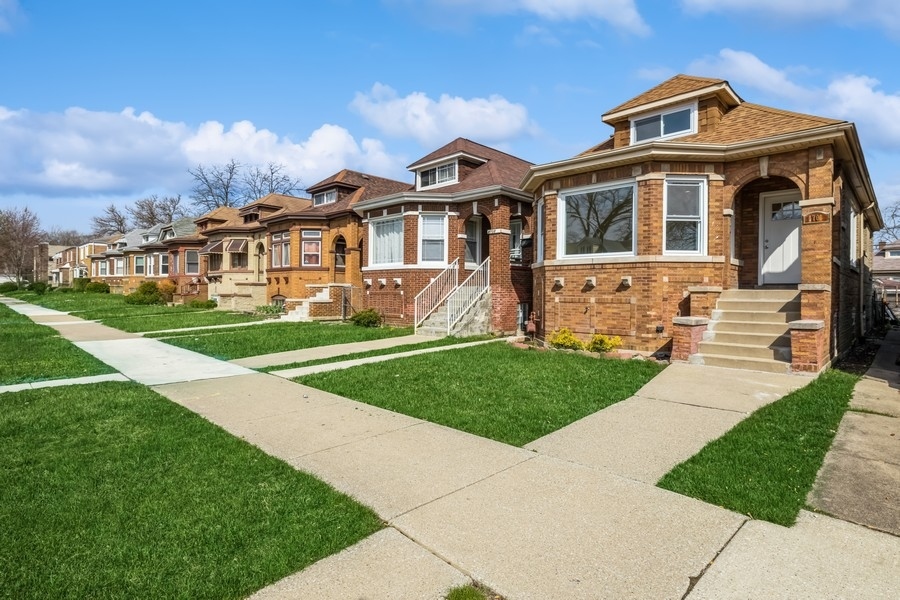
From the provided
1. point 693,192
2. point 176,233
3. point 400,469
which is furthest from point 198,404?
point 176,233

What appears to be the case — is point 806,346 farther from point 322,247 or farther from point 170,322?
point 170,322

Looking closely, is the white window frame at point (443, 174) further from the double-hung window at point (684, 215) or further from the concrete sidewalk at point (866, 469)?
the concrete sidewalk at point (866, 469)

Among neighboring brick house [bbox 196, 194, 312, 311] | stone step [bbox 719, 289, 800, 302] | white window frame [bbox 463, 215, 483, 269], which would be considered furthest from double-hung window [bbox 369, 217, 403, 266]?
stone step [bbox 719, 289, 800, 302]

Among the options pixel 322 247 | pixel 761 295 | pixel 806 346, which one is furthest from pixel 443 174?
pixel 806 346

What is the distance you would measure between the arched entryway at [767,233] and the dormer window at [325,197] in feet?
59.2

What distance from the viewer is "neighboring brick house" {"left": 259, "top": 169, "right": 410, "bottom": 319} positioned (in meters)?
20.8

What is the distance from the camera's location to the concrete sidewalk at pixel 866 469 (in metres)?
3.61

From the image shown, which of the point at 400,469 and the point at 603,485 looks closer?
the point at 603,485

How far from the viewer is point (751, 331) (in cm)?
950

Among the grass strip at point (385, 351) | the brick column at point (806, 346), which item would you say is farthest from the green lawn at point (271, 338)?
the brick column at point (806, 346)

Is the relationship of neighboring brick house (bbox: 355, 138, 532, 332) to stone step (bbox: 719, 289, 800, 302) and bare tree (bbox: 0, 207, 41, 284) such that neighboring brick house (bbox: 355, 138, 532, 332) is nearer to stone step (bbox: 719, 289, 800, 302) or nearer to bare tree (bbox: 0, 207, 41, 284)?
stone step (bbox: 719, 289, 800, 302)

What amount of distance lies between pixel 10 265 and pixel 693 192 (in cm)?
9250

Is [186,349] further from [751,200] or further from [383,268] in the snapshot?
[751,200]

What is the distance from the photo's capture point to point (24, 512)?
3.65m
